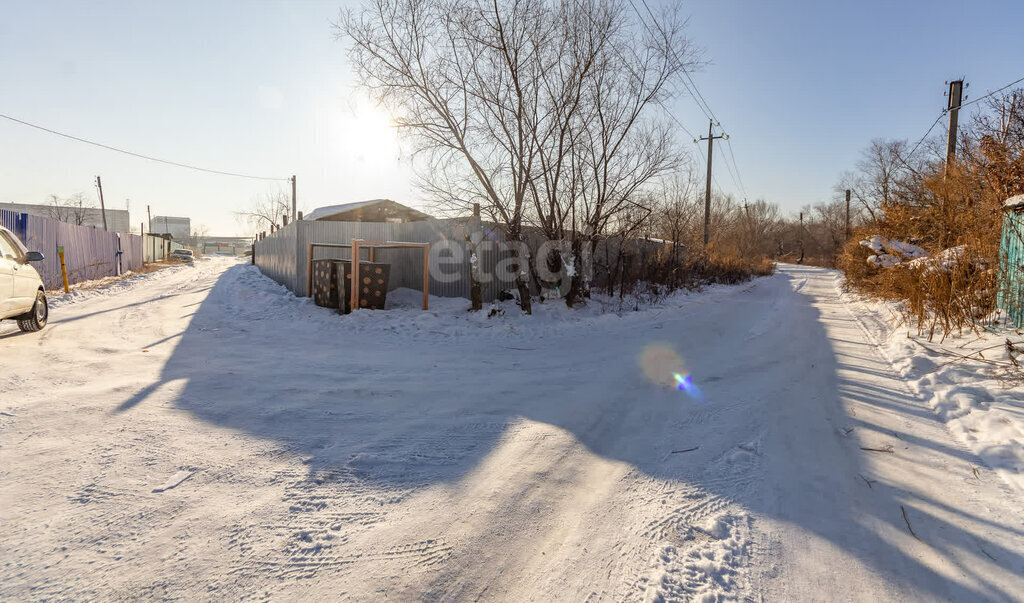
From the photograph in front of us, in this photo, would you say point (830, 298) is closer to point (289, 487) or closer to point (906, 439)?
point (906, 439)

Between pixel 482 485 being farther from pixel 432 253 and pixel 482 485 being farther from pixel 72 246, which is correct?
pixel 72 246

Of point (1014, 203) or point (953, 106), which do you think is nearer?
point (1014, 203)

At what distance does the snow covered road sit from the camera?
204 centimetres

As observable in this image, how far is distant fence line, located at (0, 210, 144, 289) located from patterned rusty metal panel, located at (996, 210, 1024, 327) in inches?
836

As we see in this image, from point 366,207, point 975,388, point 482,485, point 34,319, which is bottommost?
point 482,485

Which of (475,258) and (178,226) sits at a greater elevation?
(178,226)

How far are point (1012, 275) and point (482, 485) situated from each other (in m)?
8.87

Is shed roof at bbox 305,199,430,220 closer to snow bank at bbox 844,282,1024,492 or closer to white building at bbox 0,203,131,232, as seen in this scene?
snow bank at bbox 844,282,1024,492

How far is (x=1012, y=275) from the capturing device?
268 inches

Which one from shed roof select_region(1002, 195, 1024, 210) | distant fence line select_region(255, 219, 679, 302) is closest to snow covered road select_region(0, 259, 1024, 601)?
shed roof select_region(1002, 195, 1024, 210)

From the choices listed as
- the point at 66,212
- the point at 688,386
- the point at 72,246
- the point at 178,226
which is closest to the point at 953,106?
the point at 688,386

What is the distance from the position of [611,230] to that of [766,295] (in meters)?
8.43

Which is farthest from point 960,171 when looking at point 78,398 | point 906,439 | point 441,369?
point 78,398

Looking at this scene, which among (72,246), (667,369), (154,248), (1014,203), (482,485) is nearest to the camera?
(482,485)
